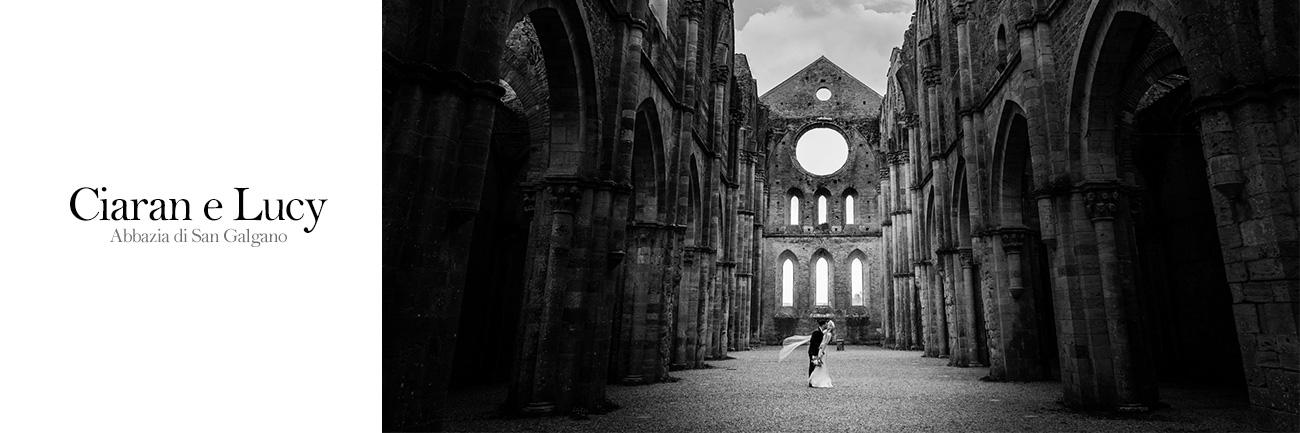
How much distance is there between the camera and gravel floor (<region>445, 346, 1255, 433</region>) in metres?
8.74

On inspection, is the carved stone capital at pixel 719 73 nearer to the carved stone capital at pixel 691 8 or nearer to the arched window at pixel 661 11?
the carved stone capital at pixel 691 8

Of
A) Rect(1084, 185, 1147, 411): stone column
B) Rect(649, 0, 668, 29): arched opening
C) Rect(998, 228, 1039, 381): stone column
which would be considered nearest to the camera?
Rect(1084, 185, 1147, 411): stone column

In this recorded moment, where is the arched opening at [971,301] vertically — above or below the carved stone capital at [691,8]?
below

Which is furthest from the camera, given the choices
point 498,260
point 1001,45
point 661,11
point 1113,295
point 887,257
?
point 887,257

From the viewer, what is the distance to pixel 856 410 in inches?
411

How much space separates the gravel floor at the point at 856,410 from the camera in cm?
874

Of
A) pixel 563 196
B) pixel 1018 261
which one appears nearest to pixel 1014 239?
pixel 1018 261

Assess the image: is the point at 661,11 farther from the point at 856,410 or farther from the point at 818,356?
the point at 856,410

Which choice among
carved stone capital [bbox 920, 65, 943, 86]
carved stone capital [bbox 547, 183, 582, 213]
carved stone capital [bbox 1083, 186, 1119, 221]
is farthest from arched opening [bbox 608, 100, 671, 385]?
carved stone capital [bbox 920, 65, 943, 86]

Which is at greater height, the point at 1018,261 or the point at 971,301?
the point at 1018,261

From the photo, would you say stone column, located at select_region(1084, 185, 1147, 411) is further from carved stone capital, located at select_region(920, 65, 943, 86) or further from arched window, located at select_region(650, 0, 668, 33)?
carved stone capital, located at select_region(920, 65, 943, 86)

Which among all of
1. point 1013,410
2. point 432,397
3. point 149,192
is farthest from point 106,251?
point 1013,410

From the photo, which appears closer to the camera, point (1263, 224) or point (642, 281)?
point (1263, 224)

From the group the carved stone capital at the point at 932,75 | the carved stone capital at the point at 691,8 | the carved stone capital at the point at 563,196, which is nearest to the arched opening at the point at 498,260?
the carved stone capital at the point at 563,196
